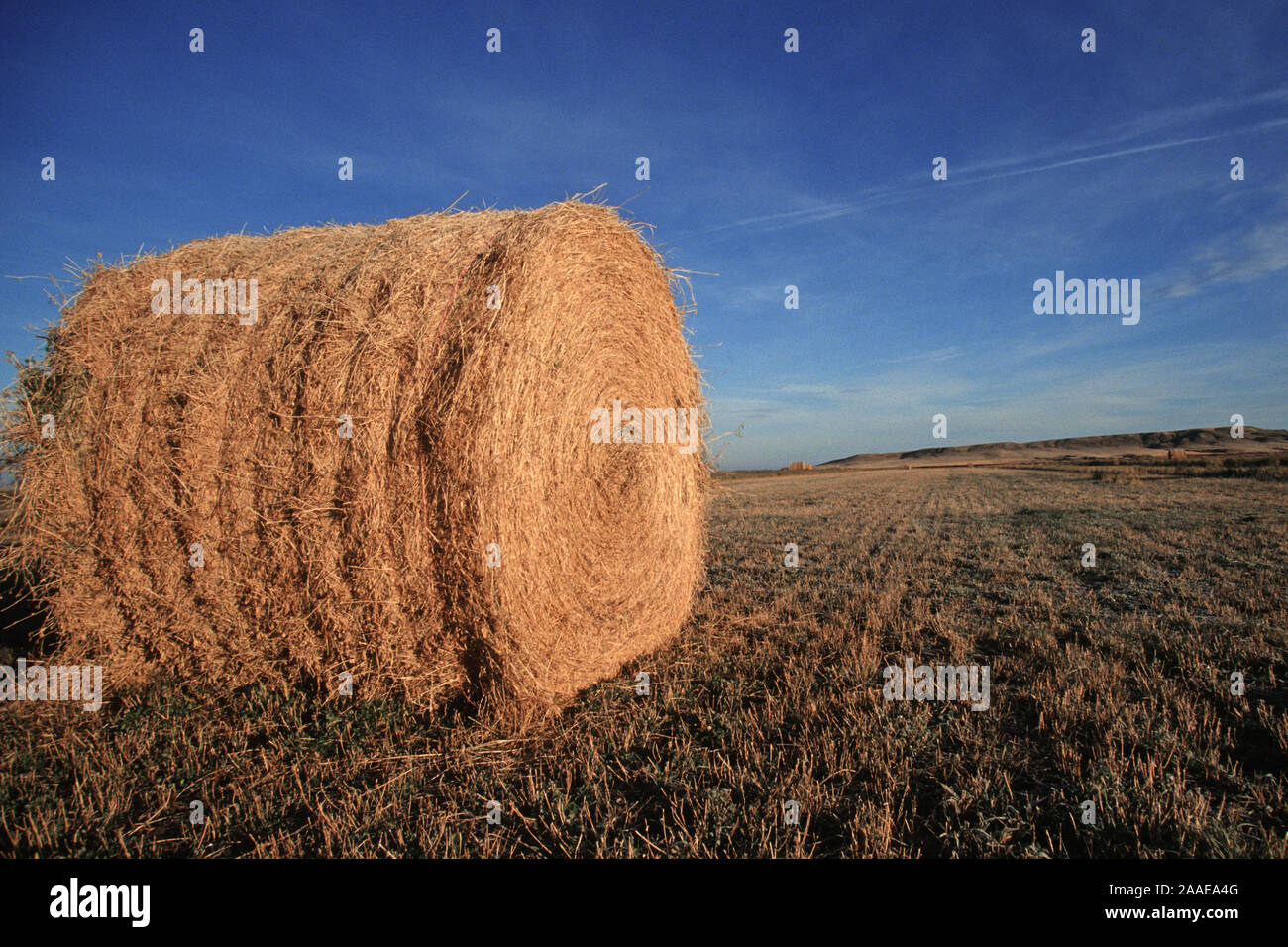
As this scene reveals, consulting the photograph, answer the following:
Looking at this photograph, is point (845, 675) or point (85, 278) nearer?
point (845, 675)

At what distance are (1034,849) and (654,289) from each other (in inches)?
189

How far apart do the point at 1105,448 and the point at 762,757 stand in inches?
3882

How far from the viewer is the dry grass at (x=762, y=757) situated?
3.10m

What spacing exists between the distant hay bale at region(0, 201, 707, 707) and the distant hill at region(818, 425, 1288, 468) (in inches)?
2751

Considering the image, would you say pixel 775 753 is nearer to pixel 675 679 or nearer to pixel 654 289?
pixel 675 679

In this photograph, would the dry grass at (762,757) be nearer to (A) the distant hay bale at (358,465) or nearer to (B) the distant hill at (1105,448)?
(A) the distant hay bale at (358,465)

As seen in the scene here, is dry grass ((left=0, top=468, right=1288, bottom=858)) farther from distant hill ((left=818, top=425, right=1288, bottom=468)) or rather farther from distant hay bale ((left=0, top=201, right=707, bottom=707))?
distant hill ((left=818, top=425, right=1288, bottom=468))

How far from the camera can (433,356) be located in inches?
171

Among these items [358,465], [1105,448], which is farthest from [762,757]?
[1105,448]

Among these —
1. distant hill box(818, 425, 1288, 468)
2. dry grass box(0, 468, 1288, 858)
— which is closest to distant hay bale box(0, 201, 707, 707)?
dry grass box(0, 468, 1288, 858)

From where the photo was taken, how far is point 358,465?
4.31 meters

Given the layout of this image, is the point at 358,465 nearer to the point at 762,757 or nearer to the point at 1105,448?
the point at 762,757

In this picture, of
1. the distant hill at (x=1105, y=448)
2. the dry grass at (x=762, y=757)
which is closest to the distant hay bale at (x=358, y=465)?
the dry grass at (x=762, y=757)

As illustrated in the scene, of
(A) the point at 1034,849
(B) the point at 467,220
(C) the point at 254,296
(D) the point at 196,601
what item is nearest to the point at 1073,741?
(A) the point at 1034,849
